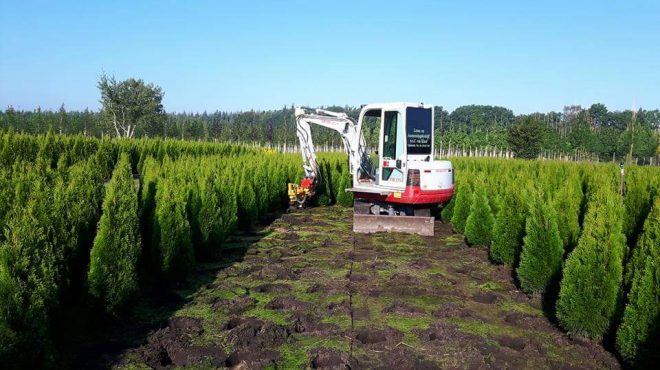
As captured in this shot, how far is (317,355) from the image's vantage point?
197 inches

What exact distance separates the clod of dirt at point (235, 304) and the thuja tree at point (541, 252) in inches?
148

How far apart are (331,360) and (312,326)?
36.1 inches

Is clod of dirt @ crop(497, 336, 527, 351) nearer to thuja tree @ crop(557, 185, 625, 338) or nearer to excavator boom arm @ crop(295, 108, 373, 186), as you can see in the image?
thuja tree @ crop(557, 185, 625, 338)

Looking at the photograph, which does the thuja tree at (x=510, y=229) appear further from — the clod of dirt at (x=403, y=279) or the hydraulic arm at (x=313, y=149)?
the hydraulic arm at (x=313, y=149)

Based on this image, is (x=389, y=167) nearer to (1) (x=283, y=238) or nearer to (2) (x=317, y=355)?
(1) (x=283, y=238)

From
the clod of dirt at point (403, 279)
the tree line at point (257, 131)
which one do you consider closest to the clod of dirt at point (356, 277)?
the clod of dirt at point (403, 279)

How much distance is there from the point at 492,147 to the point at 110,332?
65.2m

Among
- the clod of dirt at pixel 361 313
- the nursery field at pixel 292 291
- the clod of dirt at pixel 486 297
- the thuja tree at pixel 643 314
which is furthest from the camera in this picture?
the clod of dirt at pixel 486 297

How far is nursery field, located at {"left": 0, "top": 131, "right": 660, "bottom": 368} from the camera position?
4.77 m

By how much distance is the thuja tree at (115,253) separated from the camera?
5551 mm

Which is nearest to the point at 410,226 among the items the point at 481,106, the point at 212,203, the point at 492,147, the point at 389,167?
the point at 389,167

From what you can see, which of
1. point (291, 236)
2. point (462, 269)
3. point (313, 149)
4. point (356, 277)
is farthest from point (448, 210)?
point (356, 277)

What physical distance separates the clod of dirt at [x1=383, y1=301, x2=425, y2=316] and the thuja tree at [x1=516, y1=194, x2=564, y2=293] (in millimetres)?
1837

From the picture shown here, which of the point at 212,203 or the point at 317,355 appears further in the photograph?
the point at 212,203
